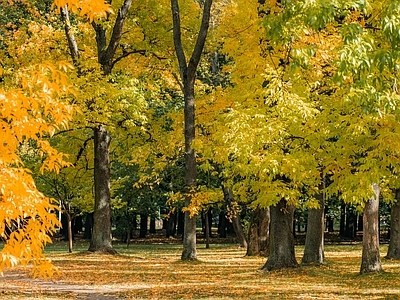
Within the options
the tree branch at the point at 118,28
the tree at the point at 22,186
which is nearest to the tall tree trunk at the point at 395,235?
the tree branch at the point at 118,28

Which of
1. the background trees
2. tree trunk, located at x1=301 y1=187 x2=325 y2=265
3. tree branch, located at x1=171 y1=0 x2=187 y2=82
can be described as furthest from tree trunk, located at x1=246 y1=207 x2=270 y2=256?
tree branch, located at x1=171 y1=0 x2=187 y2=82

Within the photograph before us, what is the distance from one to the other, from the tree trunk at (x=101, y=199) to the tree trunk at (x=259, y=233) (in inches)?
249

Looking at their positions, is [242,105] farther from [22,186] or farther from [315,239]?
[22,186]

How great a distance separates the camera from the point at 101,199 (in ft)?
94.7

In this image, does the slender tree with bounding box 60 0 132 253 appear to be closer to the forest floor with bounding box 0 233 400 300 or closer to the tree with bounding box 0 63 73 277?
the forest floor with bounding box 0 233 400 300

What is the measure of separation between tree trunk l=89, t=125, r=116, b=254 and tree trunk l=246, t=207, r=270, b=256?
6.32 m

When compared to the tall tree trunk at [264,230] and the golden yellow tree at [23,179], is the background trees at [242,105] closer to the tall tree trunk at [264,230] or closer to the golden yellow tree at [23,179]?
the golden yellow tree at [23,179]

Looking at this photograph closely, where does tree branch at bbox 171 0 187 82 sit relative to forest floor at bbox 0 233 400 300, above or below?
above

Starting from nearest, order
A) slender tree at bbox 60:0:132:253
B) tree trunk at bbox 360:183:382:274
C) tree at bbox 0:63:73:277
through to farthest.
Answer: tree at bbox 0:63:73:277, tree trunk at bbox 360:183:382:274, slender tree at bbox 60:0:132:253

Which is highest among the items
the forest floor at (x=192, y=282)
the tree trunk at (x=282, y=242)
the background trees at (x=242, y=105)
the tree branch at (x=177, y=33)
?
the tree branch at (x=177, y=33)

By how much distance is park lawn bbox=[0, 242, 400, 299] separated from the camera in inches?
629

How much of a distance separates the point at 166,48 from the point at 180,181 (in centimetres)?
1947

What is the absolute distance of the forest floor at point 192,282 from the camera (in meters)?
16.0

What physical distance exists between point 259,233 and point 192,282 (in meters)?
12.2
